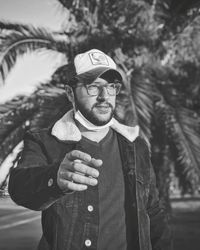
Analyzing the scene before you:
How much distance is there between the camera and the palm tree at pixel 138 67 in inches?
182

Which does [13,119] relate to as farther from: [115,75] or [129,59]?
[115,75]

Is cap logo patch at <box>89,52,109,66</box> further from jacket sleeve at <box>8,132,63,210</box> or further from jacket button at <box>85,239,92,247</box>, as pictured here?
jacket button at <box>85,239,92,247</box>

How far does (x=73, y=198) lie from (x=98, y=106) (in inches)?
15.5

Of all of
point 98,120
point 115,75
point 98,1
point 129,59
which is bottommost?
point 98,120

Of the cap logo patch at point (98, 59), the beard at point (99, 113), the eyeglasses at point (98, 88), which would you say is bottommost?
the beard at point (99, 113)

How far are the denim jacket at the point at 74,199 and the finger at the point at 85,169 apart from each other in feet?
0.75

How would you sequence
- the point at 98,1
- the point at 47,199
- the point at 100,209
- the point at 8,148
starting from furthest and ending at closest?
the point at 98,1, the point at 8,148, the point at 100,209, the point at 47,199

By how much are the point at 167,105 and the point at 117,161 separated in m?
3.33

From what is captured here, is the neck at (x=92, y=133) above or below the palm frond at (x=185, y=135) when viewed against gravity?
below

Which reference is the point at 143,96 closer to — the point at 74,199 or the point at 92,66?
the point at 92,66

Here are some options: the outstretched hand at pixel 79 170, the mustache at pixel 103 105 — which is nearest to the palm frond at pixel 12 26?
the mustache at pixel 103 105

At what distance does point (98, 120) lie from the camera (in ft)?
6.02

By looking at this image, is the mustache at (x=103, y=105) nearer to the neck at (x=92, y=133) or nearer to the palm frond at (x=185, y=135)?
the neck at (x=92, y=133)

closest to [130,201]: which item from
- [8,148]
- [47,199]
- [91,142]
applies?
[91,142]
